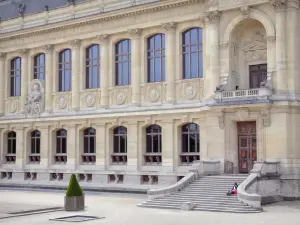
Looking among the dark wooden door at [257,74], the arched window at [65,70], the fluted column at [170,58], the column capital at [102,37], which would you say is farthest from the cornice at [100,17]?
the dark wooden door at [257,74]

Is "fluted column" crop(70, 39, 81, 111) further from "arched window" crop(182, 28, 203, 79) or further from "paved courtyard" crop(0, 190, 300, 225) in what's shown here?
"paved courtyard" crop(0, 190, 300, 225)

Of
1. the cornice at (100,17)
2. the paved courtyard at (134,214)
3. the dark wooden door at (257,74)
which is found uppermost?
the cornice at (100,17)

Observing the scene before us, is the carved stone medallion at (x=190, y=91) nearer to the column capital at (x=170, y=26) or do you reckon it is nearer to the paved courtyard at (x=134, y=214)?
the column capital at (x=170, y=26)

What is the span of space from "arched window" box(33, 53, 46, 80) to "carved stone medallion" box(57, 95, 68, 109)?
8.82 ft

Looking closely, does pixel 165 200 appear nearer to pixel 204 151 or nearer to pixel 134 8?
pixel 204 151

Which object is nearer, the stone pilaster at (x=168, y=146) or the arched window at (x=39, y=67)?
the stone pilaster at (x=168, y=146)

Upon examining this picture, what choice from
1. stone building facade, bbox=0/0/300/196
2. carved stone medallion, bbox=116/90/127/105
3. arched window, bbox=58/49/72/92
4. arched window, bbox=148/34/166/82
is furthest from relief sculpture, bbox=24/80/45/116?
arched window, bbox=148/34/166/82

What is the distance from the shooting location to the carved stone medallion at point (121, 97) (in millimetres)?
40812

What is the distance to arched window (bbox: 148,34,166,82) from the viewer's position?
3953 centimetres

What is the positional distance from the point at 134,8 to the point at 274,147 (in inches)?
546

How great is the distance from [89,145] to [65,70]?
641 centimetres

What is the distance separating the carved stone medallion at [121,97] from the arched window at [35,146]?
27.8 ft

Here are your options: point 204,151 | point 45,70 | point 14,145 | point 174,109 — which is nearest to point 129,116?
point 174,109

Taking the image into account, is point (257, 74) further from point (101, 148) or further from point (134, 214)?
point (134, 214)
